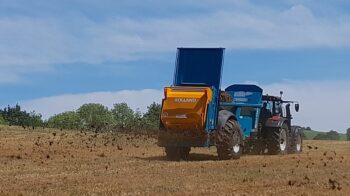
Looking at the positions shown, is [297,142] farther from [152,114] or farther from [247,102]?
[152,114]

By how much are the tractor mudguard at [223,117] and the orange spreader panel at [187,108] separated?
0.66 metres

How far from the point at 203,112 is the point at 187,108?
0.49 m

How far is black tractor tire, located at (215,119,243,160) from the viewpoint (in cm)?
1822

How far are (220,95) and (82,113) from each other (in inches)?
2851

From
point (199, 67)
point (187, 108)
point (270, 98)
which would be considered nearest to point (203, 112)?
point (187, 108)

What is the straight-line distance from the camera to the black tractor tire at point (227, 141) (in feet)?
59.8

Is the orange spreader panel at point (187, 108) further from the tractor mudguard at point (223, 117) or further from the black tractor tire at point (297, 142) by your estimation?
the black tractor tire at point (297, 142)

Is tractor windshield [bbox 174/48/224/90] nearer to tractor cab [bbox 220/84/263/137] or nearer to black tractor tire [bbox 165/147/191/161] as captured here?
black tractor tire [bbox 165/147/191/161]

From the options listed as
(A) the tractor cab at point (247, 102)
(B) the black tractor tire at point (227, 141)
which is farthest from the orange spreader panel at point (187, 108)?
(A) the tractor cab at point (247, 102)

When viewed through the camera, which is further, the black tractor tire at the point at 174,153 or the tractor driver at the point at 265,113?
the tractor driver at the point at 265,113

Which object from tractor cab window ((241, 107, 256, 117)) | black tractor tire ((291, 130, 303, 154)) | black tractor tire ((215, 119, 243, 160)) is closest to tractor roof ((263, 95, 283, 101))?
tractor cab window ((241, 107, 256, 117))

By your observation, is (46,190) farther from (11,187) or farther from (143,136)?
(143,136)

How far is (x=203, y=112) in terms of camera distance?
58.9 ft

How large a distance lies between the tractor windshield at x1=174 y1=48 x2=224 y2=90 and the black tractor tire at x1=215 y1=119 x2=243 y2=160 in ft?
4.31
